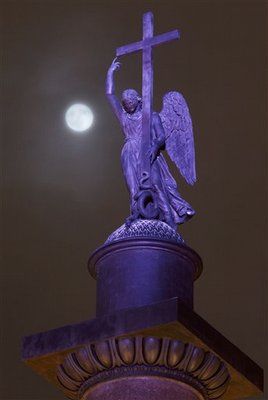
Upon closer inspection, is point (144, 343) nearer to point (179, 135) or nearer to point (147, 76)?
point (147, 76)

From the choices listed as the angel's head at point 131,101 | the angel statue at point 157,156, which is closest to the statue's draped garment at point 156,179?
the angel statue at point 157,156

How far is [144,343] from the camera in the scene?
37.3ft

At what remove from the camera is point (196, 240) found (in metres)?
22.2

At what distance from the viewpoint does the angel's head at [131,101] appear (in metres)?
13.6

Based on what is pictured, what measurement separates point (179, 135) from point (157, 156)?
1035 mm

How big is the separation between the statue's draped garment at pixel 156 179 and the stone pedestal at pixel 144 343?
0.61m

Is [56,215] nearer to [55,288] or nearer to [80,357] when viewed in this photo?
[55,288]

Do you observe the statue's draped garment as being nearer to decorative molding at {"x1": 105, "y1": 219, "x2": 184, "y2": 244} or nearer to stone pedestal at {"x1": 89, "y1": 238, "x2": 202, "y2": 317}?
decorative molding at {"x1": 105, "y1": 219, "x2": 184, "y2": 244}

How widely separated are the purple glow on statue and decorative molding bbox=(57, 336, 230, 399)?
1.66 m

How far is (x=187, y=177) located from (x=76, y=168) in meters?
8.69

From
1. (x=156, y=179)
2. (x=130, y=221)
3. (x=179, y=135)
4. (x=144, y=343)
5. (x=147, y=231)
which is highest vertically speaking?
(x=179, y=135)

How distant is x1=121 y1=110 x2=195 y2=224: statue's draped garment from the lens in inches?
510

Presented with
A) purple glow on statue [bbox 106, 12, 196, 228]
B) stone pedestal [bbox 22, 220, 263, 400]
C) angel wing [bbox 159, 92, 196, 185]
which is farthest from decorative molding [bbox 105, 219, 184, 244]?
angel wing [bbox 159, 92, 196, 185]

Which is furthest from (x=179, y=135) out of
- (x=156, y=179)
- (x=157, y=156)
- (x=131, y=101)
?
(x=156, y=179)
